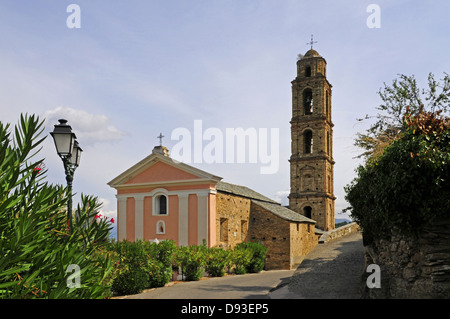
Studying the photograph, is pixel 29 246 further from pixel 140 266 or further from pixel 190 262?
pixel 190 262

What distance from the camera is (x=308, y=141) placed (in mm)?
37594

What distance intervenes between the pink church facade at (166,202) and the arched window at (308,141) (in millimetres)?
17002

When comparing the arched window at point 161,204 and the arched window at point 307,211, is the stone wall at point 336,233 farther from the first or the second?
the arched window at point 307,211

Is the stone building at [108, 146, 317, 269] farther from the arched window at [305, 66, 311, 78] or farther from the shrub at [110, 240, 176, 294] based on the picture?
the arched window at [305, 66, 311, 78]

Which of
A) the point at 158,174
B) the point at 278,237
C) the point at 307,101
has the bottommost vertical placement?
the point at 278,237

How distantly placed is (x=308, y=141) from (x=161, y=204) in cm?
1874

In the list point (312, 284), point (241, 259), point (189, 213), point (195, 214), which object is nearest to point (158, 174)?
point (189, 213)

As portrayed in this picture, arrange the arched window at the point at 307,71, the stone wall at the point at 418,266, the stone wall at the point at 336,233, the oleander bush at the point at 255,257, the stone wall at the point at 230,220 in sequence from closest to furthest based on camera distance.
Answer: the stone wall at the point at 418,266
the stone wall at the point at 336,233
the oleander bush at the point at 255,257
the stone wall at the point at 230,220
the arched window at the point at 307,71

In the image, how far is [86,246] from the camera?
4.08m

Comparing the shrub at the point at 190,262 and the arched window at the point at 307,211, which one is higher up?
the arched window at the point at 307,211

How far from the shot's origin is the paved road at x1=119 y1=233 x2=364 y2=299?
9.67m

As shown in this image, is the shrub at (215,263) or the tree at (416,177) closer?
the tree at (416,177)

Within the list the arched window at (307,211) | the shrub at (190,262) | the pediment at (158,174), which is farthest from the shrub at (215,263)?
the arched window at (307,211)

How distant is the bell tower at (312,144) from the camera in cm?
3603
